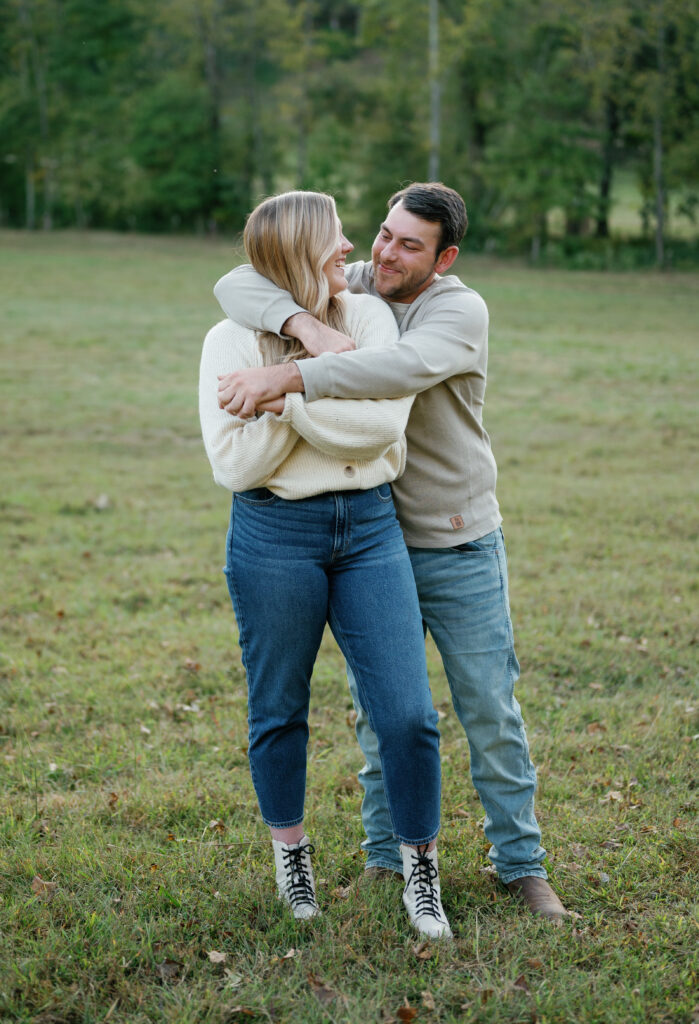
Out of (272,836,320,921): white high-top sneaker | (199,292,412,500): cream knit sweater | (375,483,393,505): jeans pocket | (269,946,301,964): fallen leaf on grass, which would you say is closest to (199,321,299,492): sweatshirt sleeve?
(199,292,412,500): cream knit sweater

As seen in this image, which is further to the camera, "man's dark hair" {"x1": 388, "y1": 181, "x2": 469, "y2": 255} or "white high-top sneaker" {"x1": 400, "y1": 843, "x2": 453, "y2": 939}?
"white high-top sneaker" {"x1": 400, "y1": 843, "x2": 453, "y2": 939}

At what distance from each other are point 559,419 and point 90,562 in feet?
23.4

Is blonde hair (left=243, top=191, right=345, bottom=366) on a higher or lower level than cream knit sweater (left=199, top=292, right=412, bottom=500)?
higher

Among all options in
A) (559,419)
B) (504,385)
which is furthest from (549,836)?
(504,385)

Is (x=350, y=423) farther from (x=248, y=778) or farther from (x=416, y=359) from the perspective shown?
(x=248, y=778)

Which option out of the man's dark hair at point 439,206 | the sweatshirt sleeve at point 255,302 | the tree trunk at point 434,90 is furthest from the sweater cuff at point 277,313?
the tree trunk at point 434,90

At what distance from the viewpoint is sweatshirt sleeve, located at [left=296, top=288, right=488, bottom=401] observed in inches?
113

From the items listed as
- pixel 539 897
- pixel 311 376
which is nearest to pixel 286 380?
pixel 311 376

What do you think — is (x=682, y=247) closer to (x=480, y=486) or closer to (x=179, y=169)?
(x=179, y=169)

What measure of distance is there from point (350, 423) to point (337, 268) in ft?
1.66

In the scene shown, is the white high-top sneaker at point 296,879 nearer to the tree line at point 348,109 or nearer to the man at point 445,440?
the man at point 445,440

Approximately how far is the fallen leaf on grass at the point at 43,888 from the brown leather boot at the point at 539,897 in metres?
1.58

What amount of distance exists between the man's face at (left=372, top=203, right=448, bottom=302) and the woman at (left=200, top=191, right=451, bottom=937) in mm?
112

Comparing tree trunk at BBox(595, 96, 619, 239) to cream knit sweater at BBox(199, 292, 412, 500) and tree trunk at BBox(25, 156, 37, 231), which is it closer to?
tree trunk at BBox(25, 156, 37, 231)
